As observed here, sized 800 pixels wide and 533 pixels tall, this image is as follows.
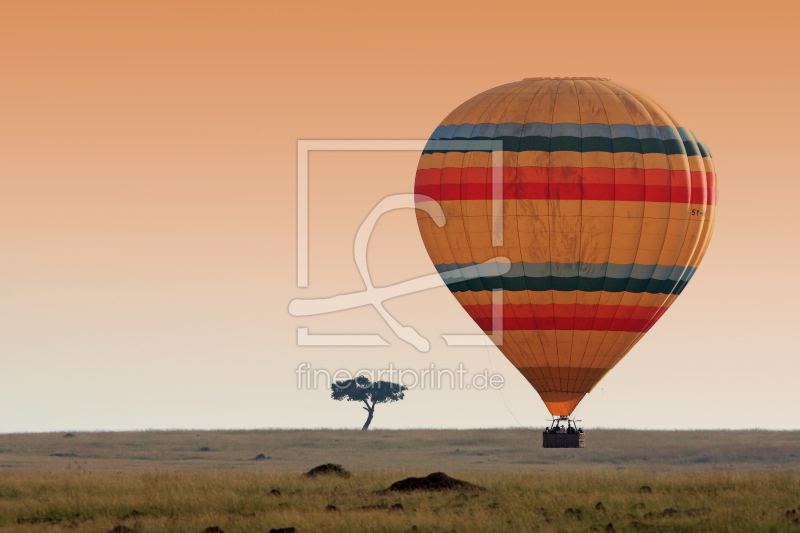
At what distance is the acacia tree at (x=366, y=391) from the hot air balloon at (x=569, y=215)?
2229 inches

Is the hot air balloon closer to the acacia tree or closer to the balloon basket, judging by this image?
the balloon basket

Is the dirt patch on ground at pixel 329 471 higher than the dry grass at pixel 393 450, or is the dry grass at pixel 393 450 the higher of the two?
the dry grass at pixel 393 450

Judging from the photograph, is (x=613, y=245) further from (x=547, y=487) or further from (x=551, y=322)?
(x=547, y=487)

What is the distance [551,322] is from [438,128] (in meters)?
8.03

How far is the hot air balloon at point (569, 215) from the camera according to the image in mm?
49750

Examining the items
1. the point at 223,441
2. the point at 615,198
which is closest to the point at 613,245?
the point at 615,198

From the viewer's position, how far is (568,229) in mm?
49719

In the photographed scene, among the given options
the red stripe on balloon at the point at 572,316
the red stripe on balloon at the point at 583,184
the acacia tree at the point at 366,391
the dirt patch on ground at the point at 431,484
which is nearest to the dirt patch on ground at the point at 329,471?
the dirt patch on ground at the point at 431,484

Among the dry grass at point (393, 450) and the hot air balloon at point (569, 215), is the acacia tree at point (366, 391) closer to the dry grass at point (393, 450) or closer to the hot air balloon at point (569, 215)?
the dry grass at point (393, 450)

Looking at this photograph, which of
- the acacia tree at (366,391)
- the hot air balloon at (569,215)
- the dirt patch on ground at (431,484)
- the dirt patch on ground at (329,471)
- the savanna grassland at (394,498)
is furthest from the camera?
the acacia tree at (366,391)

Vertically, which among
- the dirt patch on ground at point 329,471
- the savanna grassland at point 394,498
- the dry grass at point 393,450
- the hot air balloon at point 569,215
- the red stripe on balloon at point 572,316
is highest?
the hot air balloon at point 569,215

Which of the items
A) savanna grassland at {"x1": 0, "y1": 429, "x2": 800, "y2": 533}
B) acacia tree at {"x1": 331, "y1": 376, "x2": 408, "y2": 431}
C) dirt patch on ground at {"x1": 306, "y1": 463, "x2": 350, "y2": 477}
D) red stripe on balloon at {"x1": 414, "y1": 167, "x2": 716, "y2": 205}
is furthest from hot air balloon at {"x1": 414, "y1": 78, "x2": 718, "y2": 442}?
acacia tree at {"x1": 331, "y1": 376, "x2": 408, "y2": 431}

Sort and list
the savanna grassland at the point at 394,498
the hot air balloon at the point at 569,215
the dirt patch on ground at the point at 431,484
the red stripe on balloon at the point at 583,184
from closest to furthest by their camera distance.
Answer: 1. the savanna grassland at the point at 394,498
2. the dirt patch on ground at the point at 431,484
3. the red stripe on balloon at the point at 583,184
4. the hot air balloon at the point at 569,215

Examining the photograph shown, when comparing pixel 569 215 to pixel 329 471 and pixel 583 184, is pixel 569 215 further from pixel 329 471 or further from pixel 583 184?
pixel 329 471
